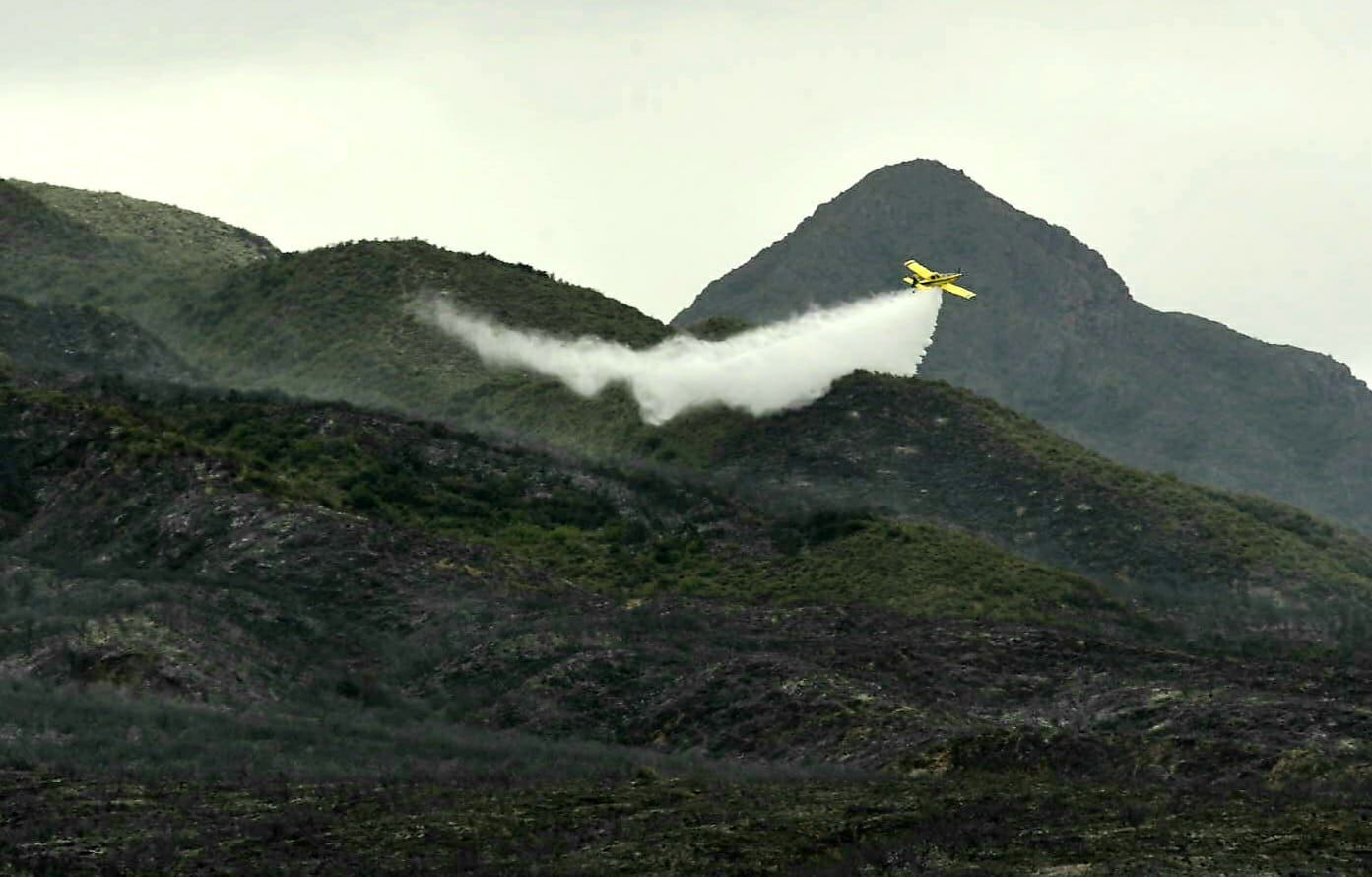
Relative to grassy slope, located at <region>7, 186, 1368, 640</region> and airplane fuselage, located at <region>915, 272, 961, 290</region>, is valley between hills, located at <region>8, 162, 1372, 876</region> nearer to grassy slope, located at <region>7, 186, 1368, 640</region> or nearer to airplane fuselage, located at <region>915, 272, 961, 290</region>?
grassy slope, located at <region>7, 186, 1368, 640</region>

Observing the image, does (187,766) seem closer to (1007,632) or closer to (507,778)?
(507,778)

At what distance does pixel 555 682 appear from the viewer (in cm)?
7825

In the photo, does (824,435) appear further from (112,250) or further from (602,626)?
(112,250)

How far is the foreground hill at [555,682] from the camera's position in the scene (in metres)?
50.5

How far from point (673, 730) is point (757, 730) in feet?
12.0

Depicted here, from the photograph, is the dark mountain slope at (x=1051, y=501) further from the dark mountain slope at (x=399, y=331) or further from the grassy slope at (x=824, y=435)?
the dark mountain slope at (x=399, y=331)

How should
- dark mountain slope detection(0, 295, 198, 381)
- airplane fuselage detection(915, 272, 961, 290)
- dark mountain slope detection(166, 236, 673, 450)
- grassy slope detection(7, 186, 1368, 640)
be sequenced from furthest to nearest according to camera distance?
dark mountain slope detection(166, 236, 673, 450) < dark mountain slope detection(0, 295, 198, 381) < grassy slope detection(7, 186, 1368, 640) < airplane fuselage detection(915, 272, 961, 290)

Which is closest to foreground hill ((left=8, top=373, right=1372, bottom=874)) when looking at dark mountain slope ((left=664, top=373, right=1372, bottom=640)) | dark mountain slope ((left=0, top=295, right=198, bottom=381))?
dark mountain slope ((left=664, top=373, right=1372, bottom=640))

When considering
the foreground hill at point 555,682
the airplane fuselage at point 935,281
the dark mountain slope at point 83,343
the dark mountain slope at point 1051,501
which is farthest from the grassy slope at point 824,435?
the airplane fuselage at point 935,281

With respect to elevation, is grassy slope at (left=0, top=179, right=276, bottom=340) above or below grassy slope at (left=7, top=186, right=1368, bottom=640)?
above

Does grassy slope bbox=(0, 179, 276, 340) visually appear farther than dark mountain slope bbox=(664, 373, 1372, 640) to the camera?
Yes

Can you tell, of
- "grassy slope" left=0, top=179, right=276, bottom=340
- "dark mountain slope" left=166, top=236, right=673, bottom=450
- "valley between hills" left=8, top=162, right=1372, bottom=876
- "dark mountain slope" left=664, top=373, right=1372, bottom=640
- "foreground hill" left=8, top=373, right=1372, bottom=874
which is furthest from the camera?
"grassy slope" left=0, top=179, right=276, bottom=340

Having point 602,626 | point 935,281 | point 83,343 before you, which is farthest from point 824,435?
point 83,343

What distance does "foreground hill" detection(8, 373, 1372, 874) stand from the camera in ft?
166
